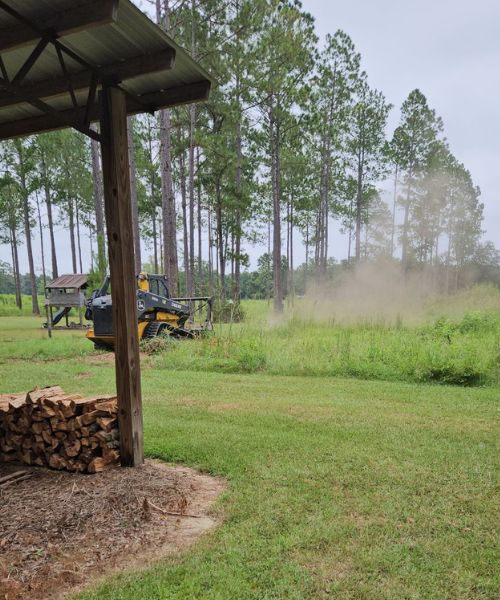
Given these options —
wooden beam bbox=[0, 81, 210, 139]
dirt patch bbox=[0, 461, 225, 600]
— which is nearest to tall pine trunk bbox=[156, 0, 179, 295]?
wooden beam bbox=[0, 81, 210, 139]

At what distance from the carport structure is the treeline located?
8320mm

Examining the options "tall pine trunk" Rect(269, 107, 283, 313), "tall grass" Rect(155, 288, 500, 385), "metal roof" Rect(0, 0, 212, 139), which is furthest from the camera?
"tall pine trunk" Rect(269, 107, 283, 313)

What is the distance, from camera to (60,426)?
3.39 m

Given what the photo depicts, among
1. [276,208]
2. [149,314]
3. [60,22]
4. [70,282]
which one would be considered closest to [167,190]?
[149,314]

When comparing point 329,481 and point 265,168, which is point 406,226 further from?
point 329,481

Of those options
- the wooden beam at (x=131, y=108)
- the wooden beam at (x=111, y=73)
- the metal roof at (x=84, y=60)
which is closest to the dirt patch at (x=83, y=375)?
the wooden beam at (x=131, y=108)

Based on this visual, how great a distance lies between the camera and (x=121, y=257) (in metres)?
3.16

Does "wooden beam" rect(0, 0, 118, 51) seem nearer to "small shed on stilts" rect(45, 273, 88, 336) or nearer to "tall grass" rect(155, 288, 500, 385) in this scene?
"tall grass" rect(155, 288, 500, 385)

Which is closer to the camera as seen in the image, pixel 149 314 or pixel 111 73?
pixel 111 73

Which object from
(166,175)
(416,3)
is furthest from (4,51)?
(416,3)

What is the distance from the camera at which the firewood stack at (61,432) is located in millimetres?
3326

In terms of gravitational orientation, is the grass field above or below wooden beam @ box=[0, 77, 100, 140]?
below

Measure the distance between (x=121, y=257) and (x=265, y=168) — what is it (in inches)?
849

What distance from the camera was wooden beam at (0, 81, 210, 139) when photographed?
3332mm
